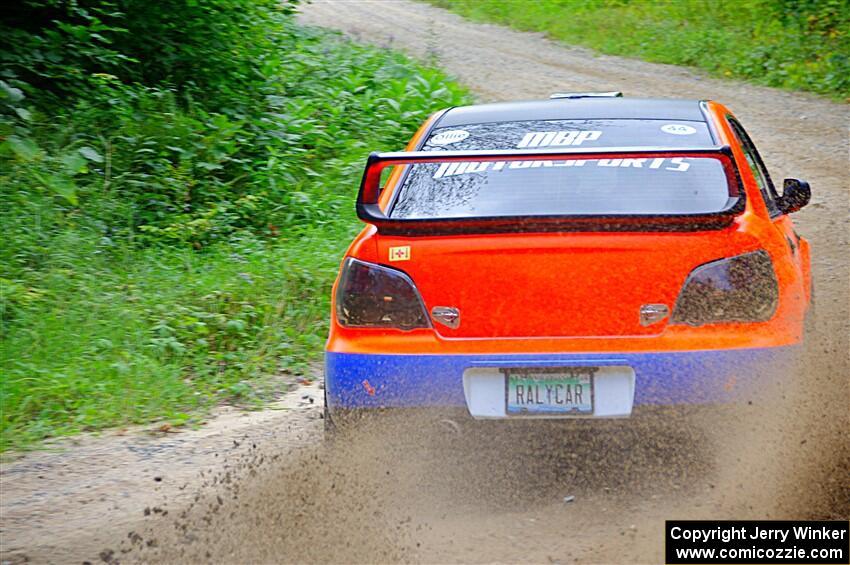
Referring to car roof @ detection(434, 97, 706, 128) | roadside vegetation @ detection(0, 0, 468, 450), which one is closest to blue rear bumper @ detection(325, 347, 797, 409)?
car roof @ detection(434, 97, 706, 128)

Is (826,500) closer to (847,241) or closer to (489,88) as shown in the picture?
(847,241)

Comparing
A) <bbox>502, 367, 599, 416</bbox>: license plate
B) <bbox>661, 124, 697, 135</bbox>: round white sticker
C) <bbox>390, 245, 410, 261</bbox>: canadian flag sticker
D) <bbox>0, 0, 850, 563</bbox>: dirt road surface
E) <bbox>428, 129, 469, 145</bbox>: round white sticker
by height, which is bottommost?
<bbox>0, 0, 850, 563</bbox>: dirt road surface

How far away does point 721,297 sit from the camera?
395 cm

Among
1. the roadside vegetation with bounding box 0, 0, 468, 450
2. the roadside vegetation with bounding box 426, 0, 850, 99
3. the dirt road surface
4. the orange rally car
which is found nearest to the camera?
the dirt road surface

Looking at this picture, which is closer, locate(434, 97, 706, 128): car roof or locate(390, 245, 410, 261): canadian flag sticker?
locate(390, 245, 410, 261): canadian flag sticker

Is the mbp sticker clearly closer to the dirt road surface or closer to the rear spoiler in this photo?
the rear spoiler

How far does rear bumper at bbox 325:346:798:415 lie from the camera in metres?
3.86

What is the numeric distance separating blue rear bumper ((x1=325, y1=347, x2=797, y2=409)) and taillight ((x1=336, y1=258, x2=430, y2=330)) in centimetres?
15

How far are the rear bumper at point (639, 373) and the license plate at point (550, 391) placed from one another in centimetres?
3

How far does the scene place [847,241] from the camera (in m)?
8.81

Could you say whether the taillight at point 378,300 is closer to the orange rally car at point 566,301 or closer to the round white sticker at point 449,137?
the orange rally car at point 566,301

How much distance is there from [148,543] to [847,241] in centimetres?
671

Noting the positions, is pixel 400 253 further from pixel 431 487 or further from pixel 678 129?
pixel 678 129

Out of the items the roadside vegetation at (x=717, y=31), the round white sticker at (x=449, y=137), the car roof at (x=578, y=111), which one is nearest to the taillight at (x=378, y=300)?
the round white sticker at (x=449, y=137)
